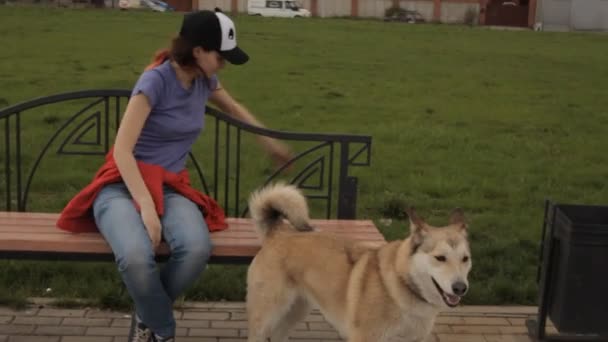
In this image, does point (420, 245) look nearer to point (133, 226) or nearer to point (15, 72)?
point (133, 226)

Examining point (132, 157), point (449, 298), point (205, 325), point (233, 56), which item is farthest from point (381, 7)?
point (449, 298)

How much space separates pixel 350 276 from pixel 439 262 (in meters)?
0.52

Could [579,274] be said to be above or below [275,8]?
below

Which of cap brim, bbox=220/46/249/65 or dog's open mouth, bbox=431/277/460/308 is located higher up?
cap brim, bbox=220/46/249/65

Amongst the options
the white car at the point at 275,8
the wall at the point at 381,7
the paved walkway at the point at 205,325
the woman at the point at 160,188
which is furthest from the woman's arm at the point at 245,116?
the wall at the point at 381,7

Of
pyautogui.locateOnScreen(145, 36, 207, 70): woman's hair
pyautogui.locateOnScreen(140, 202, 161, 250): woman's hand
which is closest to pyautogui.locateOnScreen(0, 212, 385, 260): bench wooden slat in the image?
pyautogui.locateOnScreen(140, 202, 161, 250): woman's hand

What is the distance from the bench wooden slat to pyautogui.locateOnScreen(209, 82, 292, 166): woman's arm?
0.61m

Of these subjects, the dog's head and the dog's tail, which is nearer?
the dog's head

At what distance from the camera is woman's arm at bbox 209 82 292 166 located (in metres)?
5.02

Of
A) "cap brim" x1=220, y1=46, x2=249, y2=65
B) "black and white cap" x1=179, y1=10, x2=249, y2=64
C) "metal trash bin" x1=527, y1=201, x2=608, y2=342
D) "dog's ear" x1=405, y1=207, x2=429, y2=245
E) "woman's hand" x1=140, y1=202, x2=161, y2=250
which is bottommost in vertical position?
"metal trash bin" x1=527, y1=201, x2=608, y2=342

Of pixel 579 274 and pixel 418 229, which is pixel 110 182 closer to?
pixel 418 229

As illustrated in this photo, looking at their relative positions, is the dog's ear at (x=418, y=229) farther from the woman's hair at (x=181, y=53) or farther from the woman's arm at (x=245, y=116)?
the woman's arm at (x=245, y=116)

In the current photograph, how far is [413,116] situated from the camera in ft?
39.4

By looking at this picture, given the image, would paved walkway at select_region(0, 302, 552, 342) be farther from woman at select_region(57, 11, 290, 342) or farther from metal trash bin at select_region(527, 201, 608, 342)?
woman at select_region(57, 11, 290, 342)
